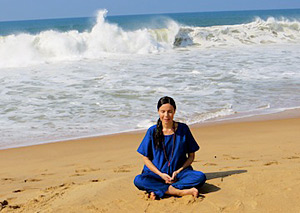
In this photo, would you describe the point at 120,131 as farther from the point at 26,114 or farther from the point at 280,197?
the point at 280,197

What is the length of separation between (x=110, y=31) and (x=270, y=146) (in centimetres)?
2376

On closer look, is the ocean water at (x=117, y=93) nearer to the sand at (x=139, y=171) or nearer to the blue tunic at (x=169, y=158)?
the sand at (x=139, y=171)

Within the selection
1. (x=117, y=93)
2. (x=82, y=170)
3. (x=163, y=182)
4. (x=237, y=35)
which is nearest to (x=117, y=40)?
(x=237, y=35)

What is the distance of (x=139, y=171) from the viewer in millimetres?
5203

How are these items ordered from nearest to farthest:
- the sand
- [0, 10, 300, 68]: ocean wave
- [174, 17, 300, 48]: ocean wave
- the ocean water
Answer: the sand < the ocean water < [0, 10, 300, 68]: ocean wave < [174, 17, 300, 48]: ocean wave

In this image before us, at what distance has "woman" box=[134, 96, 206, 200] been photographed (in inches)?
154

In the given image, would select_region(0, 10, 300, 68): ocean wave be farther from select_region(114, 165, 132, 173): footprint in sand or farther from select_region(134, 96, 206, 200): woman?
select_region(134, 96, 206, 200): woman

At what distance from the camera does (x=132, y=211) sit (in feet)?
11.9

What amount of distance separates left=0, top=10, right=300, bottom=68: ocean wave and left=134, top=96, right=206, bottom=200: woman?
17.2 m

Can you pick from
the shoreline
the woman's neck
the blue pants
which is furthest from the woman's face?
the shoreline

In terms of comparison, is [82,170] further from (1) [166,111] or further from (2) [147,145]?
(1) [166,111]

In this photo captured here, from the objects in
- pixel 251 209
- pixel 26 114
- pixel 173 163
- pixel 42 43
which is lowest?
pixel 251 209

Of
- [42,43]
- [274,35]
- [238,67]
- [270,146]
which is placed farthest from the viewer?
[274,35]

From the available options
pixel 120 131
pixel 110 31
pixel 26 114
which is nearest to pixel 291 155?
pixel 120 131
